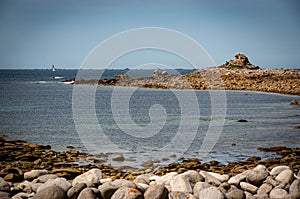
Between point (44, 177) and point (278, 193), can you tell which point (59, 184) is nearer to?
point (44, 177)

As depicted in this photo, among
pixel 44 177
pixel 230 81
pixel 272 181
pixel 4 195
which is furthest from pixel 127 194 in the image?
pixel 230 81

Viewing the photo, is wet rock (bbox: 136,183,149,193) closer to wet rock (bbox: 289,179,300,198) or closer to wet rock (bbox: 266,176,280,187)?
wet rock (bbox: 266,176,280,187)

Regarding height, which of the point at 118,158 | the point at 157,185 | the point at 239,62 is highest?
the point at 239,62

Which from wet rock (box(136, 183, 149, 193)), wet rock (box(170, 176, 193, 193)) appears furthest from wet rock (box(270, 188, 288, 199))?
wet rock (box(136, 183, 149, 193))

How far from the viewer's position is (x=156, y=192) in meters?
7.84

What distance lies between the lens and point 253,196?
8.15 m

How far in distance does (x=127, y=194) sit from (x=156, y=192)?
1.99ft

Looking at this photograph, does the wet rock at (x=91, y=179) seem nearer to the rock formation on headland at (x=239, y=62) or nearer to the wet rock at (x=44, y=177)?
the wet rock at (x=44, y=177)

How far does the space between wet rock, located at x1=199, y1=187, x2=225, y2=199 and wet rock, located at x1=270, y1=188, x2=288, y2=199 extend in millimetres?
1329

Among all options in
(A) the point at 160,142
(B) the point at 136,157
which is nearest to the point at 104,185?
(B) the point at 136,157

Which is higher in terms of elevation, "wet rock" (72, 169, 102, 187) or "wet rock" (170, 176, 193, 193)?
"wet rock" (170, 176, 193, 193)

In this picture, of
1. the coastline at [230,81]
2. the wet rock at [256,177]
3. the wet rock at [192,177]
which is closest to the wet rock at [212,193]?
the wet rock at [192,177]

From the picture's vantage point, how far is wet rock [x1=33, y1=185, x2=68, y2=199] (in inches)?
299

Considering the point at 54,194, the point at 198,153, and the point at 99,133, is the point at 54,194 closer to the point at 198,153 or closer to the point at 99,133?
the point at 198,153
